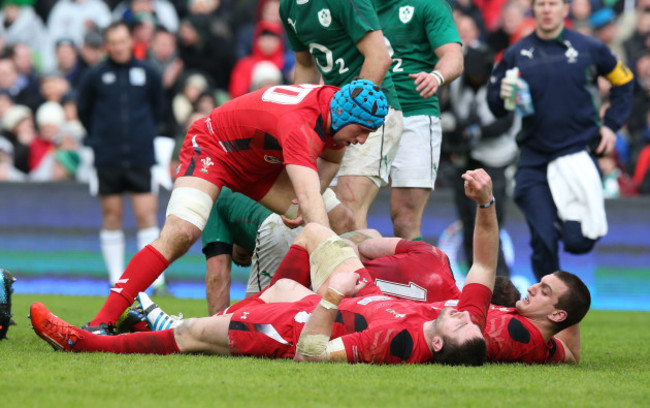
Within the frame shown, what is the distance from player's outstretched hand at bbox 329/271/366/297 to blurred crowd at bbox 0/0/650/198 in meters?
6.70

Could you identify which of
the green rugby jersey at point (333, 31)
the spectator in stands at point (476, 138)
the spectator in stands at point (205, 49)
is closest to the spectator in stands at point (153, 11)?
the spectator in stands at point (205, 49)

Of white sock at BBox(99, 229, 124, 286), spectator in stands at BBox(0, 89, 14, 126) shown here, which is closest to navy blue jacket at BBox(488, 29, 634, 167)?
white sock at BBox(99, 229, 124, 286)

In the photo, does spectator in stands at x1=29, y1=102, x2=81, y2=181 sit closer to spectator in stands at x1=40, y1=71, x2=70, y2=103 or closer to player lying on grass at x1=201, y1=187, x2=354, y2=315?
spectator in stands at x1=40, y1=71, x2=70, y2=103

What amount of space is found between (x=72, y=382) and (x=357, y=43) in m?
3.42

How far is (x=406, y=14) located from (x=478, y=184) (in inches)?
128

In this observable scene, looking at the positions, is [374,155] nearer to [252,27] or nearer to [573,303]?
[573,303]

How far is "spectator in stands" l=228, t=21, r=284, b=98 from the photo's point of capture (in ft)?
47.5

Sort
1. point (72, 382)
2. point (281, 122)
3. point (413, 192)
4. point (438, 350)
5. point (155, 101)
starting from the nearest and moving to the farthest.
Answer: point (72, 382) → point (438, 350) → point (281, 122) → point (413, 192) → point (155, 101)

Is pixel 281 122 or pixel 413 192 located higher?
pixel 281 122

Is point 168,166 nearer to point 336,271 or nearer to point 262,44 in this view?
point 262,44

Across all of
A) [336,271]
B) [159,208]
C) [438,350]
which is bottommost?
[159,208]

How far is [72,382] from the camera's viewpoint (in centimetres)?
460

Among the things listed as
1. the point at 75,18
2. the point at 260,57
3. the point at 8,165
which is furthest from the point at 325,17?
the point at 75,18

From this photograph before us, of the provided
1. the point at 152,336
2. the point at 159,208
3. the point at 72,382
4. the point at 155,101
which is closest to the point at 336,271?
the point at 152,336
